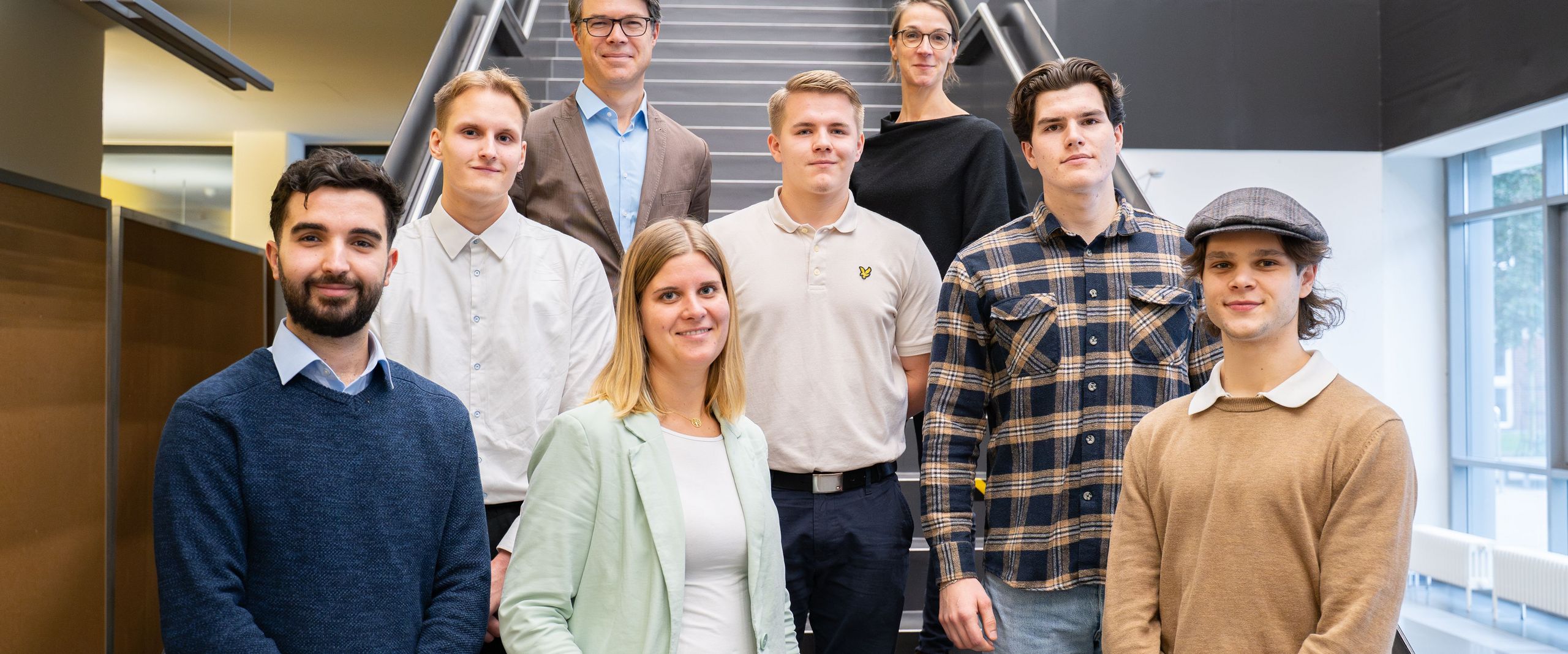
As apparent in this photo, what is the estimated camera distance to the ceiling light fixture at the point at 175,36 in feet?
12.7

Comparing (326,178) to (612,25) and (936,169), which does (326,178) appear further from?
(936,169)

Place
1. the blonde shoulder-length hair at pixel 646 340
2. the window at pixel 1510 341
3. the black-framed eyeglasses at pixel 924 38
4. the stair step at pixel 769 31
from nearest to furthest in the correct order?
the blonde shoulder-length hair at pixel 646 340 → the black-framed eyeglasses at pixel 924 38 → the stair step at pixel 769 31 → the window at pixel 1510 341

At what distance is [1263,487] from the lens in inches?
62.1

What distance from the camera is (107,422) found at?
5.57 m

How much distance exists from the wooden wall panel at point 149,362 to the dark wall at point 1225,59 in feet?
18.5

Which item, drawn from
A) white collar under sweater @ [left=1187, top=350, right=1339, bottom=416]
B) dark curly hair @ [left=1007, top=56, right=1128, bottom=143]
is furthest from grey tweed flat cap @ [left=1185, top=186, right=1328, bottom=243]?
dark curly hair @ [left=1007, top=56, right=1128, bottom=143]

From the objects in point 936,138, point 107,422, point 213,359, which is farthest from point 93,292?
point 936,138

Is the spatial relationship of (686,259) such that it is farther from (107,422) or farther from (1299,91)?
(1299,91)

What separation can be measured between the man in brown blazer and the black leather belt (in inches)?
29.7

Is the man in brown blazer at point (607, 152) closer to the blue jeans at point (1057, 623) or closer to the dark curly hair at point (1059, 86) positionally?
the dark curly hair at point (1059, 86)

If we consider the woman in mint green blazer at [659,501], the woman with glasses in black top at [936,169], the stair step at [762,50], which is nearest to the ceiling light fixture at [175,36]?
the stair step at [762,50]

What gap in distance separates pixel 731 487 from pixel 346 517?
57 centimetres

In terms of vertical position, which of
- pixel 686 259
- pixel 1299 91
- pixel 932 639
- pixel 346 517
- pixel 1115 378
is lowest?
pixel 932 639

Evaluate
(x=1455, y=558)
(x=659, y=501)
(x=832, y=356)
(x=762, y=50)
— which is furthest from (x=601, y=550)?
(x=1455, y=558)
